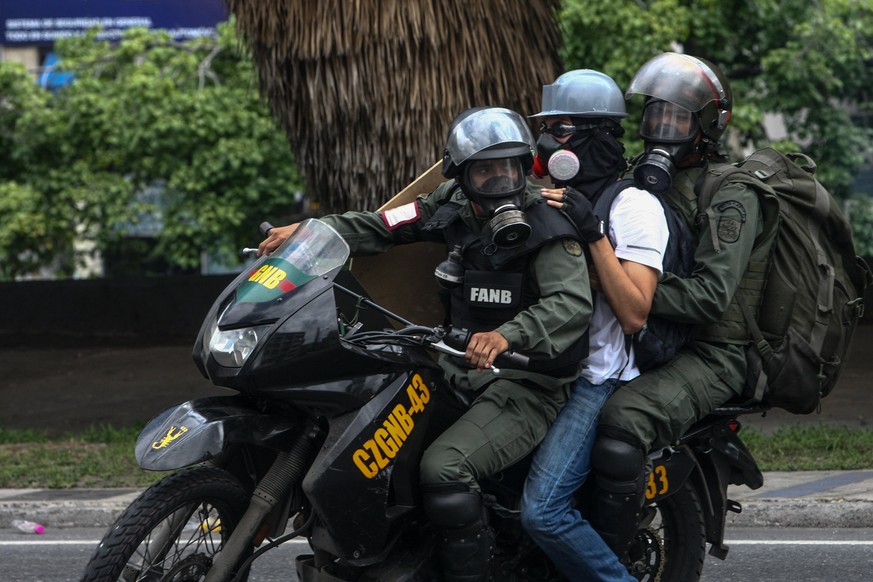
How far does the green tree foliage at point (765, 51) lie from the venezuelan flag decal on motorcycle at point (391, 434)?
33.3ft

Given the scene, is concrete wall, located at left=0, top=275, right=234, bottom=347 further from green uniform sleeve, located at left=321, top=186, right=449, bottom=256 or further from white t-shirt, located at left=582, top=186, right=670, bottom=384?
white t-shirt, located at left=582, top=186, right=670, bottom=384

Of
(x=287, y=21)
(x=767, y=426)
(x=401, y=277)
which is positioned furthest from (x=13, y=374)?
(x=401, y=277)

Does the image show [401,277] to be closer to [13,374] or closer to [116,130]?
[13,374]

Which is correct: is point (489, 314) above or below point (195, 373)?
above

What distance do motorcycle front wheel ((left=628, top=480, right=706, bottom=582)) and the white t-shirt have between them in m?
0.55

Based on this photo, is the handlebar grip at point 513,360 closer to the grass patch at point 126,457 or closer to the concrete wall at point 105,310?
the grass patch at point 126,457

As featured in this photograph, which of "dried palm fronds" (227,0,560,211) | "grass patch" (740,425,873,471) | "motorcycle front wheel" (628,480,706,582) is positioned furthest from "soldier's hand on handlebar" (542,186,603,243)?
"dried palm fronds" (227,0,560,211)

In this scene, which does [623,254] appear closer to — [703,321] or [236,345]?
[703,321]

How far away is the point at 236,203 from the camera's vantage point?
15586mm

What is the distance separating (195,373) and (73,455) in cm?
406

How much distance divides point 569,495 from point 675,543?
688mm

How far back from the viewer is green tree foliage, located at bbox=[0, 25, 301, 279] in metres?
15.4

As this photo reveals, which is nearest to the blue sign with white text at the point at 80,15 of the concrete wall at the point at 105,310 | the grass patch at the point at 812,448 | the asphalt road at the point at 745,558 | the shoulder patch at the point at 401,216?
the concrete wall at the point at 105,310

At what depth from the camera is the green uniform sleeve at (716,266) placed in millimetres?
3885
